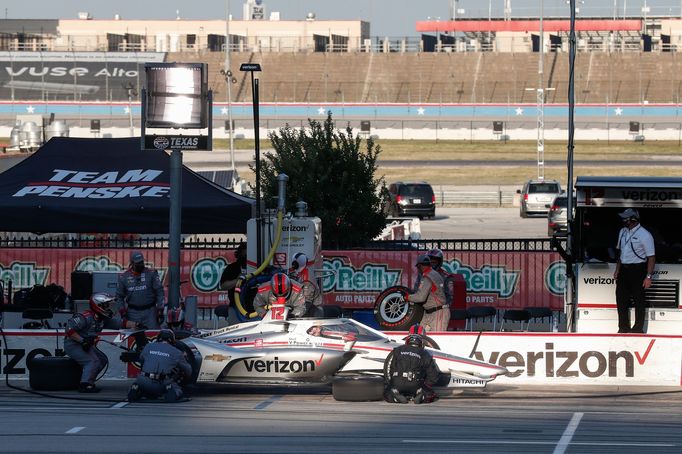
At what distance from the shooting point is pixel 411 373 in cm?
1463

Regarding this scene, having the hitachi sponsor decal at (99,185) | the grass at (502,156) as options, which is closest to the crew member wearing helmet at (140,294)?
the hitachi sponsor decal at (99,185)

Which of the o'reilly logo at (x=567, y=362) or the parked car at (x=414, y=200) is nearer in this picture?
the o'reilly logo at (x=567, y=362)

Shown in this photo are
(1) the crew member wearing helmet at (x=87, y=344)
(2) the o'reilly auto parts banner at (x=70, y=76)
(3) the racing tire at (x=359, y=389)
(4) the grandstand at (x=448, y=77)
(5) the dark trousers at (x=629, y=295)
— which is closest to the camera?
(3) the racing tire at (x=359, y=389)

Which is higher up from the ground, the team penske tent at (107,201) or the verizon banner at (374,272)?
the team penske tent at (107,201)

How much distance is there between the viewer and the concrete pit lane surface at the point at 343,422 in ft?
38.7

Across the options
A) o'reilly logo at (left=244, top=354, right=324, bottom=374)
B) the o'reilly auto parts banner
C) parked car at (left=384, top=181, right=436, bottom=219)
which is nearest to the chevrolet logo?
o'reilly logo at (left=244, top=354, right=324, bottom=374)

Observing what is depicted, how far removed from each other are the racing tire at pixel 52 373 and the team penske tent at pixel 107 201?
14.3 feet

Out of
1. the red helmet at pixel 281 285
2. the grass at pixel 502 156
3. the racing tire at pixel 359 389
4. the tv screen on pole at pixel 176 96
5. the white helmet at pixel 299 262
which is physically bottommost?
the racing tire at pixel 359 389

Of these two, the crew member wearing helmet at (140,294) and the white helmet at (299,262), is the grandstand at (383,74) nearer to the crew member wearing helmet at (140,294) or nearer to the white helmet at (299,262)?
the white helmet at (299,262)

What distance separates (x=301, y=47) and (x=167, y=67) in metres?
88.6

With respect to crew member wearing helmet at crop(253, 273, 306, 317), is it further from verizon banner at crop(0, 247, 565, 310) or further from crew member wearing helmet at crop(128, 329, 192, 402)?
verizon banner at crop(0, 247, 565, 310)

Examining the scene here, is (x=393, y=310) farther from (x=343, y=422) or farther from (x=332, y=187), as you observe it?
(x=332, y=187)

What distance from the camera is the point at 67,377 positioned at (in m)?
15.7

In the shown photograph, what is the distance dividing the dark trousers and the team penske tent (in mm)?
6173
